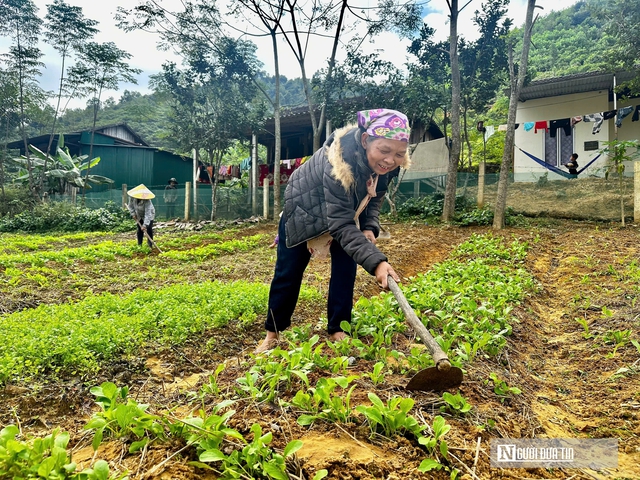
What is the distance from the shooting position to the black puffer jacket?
264 centimetres

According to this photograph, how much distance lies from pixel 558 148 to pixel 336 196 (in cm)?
1603

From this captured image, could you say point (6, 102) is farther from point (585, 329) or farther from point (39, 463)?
point (585, 329)

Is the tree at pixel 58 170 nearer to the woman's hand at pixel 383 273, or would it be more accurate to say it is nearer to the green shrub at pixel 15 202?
the green shrub at pixel 15 202

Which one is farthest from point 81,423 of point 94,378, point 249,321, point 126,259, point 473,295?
point 126,259

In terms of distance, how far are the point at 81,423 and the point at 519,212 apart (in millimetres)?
13233

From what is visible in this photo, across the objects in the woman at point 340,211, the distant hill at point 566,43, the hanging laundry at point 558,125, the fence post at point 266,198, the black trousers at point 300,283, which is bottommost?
the black trousers at point 300,283

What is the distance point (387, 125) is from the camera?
2609mm

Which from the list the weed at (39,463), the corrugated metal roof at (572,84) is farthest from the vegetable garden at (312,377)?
the corrugated metal roof at (572,84)

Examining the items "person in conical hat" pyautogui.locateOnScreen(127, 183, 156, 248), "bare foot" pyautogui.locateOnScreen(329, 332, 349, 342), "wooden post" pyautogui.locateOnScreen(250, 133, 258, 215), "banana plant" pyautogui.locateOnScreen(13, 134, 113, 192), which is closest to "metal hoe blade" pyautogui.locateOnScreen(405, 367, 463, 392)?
"bare foot" pyautogui.locateOnScreen(329, 332, 349, 342)

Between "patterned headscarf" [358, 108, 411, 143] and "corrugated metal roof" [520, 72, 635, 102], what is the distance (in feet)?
47.0

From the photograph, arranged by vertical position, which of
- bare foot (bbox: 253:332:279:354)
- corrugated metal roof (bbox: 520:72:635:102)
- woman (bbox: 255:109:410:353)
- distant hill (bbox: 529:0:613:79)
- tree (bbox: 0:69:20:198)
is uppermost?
distant hill (bbox: 529:0:613:79)

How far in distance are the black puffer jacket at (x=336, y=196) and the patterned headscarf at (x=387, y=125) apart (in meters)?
0.15

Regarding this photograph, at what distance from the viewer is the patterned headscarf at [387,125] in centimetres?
261

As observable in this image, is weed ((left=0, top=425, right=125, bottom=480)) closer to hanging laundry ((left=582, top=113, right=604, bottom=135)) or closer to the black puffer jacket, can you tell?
the black puffer jacket
